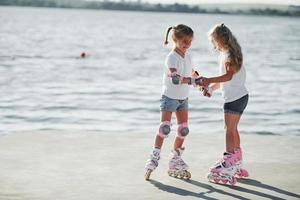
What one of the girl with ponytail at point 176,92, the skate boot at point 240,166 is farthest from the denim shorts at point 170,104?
the skate boot at point 240,166

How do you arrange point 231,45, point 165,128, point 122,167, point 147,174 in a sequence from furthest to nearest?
point 122,167 < point 165,128 < point 147,174 < point 231,45

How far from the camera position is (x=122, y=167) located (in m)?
7.24

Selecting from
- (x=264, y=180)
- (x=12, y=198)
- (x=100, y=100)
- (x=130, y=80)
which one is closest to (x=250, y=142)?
(x=264, y=180)

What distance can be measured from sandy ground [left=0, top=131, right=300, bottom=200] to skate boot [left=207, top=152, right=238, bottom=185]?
0.09 metres

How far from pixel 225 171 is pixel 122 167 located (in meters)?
1.25

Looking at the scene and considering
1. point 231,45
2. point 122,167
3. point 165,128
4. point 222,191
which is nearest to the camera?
point 222,191

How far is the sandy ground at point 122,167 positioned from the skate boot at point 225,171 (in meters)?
0.09

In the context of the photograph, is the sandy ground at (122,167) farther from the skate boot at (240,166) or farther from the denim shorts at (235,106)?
the denim shorts at (235,106)

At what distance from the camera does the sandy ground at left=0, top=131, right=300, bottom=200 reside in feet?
20.3

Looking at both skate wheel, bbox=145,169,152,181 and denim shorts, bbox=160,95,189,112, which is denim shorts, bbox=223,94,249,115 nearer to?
denim shorts, bbox=160,95,189,112

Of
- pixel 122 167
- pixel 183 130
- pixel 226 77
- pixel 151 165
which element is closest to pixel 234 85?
pixel 226 77

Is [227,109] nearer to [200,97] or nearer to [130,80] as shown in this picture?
[200,97]

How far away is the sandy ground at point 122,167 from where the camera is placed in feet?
20.3

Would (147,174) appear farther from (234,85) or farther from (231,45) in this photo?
(231,45)
